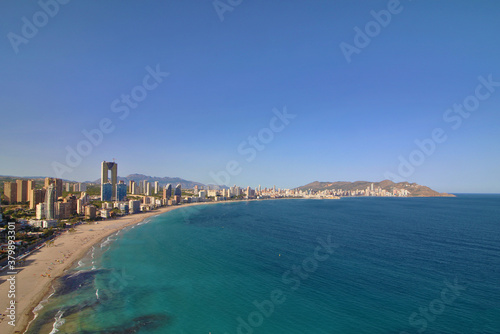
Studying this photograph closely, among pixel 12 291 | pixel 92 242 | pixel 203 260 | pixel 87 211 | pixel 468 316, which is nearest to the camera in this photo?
pixel 468 316

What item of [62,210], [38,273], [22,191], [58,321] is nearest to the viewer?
[58,321]

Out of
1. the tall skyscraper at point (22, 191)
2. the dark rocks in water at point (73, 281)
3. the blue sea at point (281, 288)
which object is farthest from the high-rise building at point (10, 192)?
the dark rocks in water at point (73, 281)

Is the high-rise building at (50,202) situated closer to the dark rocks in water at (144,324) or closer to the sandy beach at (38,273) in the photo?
the sandy beach at (38,273)

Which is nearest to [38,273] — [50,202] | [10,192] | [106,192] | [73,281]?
[73,281]

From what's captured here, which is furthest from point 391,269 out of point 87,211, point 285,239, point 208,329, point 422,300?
point 87,211

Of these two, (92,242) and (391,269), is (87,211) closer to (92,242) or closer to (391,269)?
(92,242)

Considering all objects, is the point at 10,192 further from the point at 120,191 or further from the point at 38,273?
the point at 38,273

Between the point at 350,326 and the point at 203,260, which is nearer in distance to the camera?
the point at 350,326
